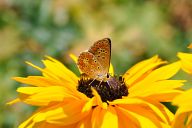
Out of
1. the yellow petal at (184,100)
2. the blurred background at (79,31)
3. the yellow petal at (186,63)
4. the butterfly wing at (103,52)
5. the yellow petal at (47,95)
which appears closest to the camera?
the yellow petal at (184,100)

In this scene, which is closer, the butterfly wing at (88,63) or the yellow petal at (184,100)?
the yellow petal at (184,100)

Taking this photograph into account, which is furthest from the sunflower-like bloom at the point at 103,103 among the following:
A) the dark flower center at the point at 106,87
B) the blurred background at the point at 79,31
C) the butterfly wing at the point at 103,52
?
the blurred background at the point at 79,31

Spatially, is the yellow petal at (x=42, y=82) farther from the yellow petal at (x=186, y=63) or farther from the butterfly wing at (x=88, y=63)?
the yellow petal at (x=186, y=63)

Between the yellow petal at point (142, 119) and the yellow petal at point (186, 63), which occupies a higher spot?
the yellow petal at point (186, 63)

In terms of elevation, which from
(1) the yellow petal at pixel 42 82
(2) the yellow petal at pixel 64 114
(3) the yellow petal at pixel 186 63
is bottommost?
(2) the yellow petal at pixel 64 114

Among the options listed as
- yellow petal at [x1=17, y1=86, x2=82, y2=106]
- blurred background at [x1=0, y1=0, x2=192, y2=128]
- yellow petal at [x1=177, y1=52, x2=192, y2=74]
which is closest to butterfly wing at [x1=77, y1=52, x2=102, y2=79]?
yellow petal at [x1=17, y1=86, x2=82, y2=106]

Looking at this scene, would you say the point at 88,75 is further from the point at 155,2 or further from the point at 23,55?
the point at 155,2

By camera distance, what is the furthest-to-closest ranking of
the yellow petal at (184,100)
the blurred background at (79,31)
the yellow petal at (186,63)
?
the blurred background at (79,31) < the yellow petal at (186,63) < the yellow petal at (184,100)

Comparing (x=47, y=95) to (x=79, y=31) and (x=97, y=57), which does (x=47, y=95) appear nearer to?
(x=97, y=57)
